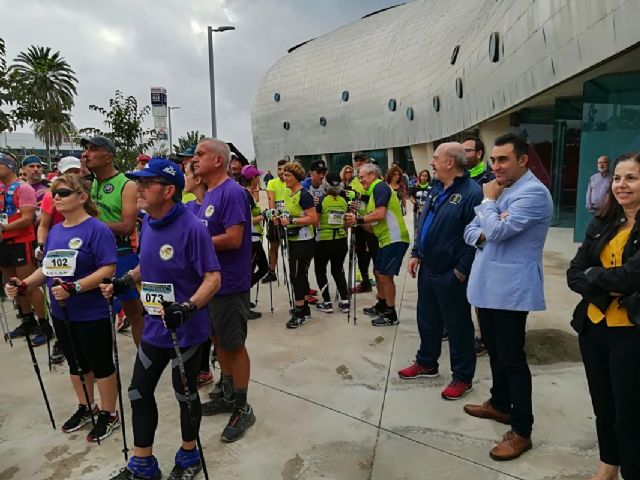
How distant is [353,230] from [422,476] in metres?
3.78

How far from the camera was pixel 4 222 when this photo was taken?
5.38 metres

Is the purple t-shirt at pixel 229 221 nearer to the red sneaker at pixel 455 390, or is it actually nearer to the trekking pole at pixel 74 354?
the trekking pole at pixel 74 354

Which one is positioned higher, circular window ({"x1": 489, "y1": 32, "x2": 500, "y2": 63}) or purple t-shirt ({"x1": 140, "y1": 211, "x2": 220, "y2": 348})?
circular window ({"x1": 489, "y1": 32, "x2": 500, "y2": 63})

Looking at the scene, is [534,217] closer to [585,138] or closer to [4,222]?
[4,222]

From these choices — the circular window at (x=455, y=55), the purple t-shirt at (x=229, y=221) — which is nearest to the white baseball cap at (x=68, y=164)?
the purple t-shirt at (x=229, y=221)

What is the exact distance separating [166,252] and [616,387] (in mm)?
2518

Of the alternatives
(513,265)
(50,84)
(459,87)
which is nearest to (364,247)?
(513,265)

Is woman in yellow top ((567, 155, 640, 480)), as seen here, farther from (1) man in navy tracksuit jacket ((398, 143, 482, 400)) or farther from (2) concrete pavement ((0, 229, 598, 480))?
(1) man in navy tracksuit jacket ((398, 143, 482, 400))

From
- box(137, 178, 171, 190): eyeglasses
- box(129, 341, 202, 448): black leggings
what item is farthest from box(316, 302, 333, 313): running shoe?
box(137, 178, 171, 190): eyeglasses

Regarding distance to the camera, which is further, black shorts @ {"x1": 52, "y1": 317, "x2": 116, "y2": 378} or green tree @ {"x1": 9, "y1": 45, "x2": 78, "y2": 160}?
green tree @ {"x1": 9, "y1": 45, "x2": 78, "y2": 160}

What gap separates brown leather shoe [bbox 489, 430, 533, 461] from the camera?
117 inches

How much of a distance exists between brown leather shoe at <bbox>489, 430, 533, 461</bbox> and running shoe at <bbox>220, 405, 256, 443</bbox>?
1.72 metres

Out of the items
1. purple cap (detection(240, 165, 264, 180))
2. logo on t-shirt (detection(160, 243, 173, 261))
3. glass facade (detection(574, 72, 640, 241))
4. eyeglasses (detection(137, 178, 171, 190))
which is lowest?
logo on t-shirt (detection(160, 243, 173, 261))

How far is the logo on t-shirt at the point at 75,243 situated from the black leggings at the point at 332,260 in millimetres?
3475
